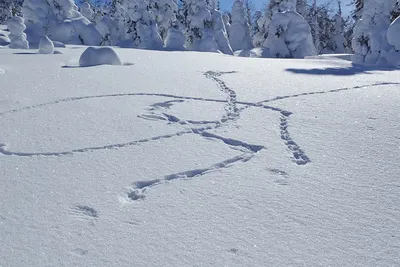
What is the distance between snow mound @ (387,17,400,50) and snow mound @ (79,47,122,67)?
6.99 meters

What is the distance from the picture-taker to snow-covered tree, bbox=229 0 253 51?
86.2 feet

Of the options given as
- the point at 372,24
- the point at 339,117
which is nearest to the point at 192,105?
the point at 339,117

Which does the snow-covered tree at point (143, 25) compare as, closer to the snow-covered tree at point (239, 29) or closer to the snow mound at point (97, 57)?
Result: the snow-covered tree at point (239, 29)

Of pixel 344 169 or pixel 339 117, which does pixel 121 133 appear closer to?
pixel 344 169

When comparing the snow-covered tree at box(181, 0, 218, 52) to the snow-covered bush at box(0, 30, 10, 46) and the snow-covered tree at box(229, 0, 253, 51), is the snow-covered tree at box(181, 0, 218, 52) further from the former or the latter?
the snow-covered bush at box(0, 30, 10, 46)

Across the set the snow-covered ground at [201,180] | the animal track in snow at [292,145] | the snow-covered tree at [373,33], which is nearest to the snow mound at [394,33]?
the snow-covered tree at [373,33]

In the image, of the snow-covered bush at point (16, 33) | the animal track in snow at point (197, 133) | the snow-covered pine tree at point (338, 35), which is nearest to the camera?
the animal track in snow at point (197, 133)

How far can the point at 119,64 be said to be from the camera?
713cm

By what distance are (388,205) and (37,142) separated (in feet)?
7.61

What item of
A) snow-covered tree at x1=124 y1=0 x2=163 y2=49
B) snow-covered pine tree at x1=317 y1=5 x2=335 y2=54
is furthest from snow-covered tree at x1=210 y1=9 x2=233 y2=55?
snow-covered pine tree at x1=317 y1=5 x2=335 y2=54

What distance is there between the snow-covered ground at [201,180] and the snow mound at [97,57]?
300cm

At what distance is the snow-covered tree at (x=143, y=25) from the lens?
2072 centimetres

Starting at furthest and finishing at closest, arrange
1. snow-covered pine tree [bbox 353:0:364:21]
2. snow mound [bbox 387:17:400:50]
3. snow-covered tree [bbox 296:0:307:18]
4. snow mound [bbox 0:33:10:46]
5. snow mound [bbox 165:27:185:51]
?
snow-covered tree [bbox 296:0:307:18] < snow mound [bbox 165:27:185:51] < snow mound [bbox 0:33:10:46] < snow-covered pine tree [bbox 353:0:364:21] < snow mound [bbox 387:17:400:50]

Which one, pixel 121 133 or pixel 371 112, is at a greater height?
pixel 371 112
